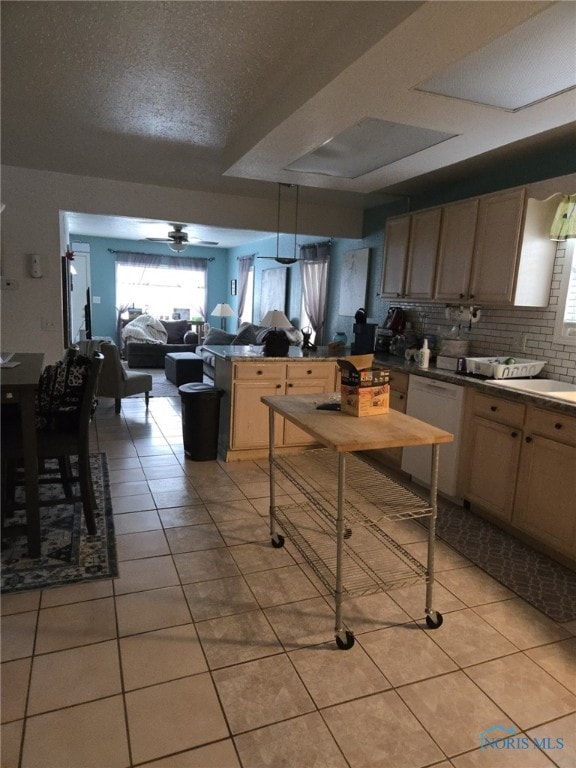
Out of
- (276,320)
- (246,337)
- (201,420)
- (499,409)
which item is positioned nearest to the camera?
(499,409)

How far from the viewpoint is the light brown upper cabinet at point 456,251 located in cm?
353

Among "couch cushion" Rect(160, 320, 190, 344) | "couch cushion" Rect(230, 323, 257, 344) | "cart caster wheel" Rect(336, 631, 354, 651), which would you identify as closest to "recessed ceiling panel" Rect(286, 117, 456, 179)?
"cart caster wheel" Rect(336, 631, 354, 651)

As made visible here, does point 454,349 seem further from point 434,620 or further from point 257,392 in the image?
point 434,620

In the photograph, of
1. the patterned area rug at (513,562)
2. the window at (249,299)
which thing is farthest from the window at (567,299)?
the window at (249,299)

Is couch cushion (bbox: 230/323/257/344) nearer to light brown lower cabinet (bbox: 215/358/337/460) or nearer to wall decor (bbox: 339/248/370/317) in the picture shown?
wall decor (bbox: 339/248/370/317)

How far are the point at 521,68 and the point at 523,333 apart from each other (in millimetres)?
1946

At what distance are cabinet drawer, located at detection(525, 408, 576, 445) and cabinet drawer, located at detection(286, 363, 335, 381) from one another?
1854mm

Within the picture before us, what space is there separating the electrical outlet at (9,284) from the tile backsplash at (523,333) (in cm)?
380

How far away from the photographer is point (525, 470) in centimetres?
278

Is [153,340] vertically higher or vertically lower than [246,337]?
lower

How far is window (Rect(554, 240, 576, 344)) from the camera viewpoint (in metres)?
3.14

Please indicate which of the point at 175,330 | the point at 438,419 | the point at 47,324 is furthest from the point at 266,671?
the point at 175,330

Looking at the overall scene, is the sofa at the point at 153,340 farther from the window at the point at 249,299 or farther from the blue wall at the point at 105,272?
the window at the point at 249,299

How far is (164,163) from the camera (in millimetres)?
3990
